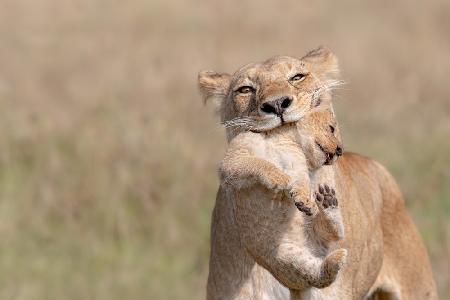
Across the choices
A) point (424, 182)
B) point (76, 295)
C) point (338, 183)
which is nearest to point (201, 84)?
point (338, 183)

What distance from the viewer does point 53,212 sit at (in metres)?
9.45

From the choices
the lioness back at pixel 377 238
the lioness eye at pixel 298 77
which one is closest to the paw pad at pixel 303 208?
the lioness eye at pixel 298 77

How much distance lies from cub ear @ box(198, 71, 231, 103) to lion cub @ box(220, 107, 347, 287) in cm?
97

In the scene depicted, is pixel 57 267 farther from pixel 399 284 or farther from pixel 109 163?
pixel 399 284

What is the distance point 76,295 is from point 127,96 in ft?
10.8

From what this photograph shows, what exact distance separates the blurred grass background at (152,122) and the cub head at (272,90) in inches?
111

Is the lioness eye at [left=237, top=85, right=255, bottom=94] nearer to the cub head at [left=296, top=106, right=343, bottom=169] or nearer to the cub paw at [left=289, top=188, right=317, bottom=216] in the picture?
the cub head at [left=296, top=106, right=343, bottom=169]

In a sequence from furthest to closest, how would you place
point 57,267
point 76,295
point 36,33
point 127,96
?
point 36,33
point 127,96
point 57,267
point 76,295

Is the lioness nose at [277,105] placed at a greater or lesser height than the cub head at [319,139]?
greater

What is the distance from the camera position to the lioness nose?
454cm

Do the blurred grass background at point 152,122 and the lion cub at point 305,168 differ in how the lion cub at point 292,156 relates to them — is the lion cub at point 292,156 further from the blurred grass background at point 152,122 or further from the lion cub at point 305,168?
the blurred grass background at point 152,122

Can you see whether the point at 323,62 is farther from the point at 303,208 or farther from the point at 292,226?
the point at 303,208

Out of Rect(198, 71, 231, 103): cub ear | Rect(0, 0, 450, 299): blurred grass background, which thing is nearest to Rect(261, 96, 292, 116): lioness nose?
Rect(198, 71, 231, 103): cub ear

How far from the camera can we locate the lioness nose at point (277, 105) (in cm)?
454
